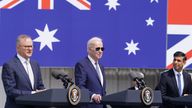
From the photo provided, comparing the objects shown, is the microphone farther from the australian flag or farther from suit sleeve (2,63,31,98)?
the australian flag

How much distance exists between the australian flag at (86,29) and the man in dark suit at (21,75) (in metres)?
1.96

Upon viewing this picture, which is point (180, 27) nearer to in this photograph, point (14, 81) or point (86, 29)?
point (86, 29)

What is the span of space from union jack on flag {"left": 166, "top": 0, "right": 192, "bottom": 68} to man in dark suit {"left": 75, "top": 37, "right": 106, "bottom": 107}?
2.00m

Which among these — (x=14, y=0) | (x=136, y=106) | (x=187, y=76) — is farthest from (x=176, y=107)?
(x=14, y=0)

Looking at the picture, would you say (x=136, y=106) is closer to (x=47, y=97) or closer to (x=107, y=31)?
(x=47, y=97)

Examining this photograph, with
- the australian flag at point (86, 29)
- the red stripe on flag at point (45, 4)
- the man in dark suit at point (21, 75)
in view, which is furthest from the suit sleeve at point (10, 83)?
the red stripe on flag at point (45, 4)

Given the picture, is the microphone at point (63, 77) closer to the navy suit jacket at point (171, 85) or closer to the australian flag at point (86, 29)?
the navy suit jacket at point (171, 85)

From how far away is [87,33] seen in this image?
8680 millimetres

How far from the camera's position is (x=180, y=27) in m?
8.93

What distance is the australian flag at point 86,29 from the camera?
27.9 feet

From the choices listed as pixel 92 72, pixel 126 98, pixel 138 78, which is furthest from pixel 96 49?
pixel 126 98

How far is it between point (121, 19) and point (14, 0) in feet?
4.84

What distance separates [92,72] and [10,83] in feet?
3.72

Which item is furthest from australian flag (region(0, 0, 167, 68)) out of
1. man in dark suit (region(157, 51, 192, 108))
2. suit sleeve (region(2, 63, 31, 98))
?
suit sleeve (region(2, 63, 31, 98))
